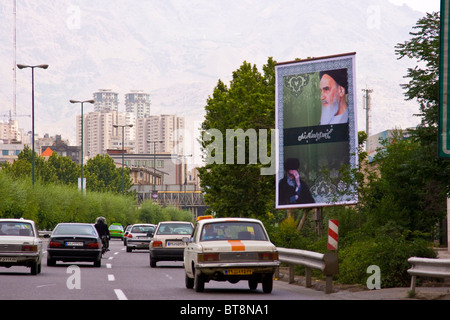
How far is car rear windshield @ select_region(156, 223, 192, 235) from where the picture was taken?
111 ft

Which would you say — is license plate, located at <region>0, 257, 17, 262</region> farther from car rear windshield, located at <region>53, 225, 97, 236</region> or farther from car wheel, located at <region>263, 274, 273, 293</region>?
car wheel, located at <region>263, 274, 273, 293</region>

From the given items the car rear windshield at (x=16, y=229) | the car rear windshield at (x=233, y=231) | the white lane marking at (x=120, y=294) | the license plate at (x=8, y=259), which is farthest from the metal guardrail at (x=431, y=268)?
the car rear windshield at (x=16, y=229)

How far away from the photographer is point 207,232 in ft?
65.5

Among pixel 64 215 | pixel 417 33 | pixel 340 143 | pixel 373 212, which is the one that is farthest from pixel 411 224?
pixel 64 215

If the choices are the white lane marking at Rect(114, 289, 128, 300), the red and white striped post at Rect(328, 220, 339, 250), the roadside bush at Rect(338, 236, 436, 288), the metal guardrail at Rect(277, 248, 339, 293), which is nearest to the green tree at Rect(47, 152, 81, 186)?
the metal guardrail at Rect(277, 248, 339, 293)

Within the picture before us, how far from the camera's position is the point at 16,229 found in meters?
26.8

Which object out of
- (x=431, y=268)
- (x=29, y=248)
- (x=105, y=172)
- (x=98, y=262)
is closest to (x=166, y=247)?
(x=98, y=262)

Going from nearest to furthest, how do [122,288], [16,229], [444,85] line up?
[444,85] → [122,288] → [16,229]

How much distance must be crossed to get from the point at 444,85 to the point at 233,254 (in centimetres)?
579

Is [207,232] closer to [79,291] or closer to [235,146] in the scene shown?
[79,291]

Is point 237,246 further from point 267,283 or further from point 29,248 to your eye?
point 29,248
